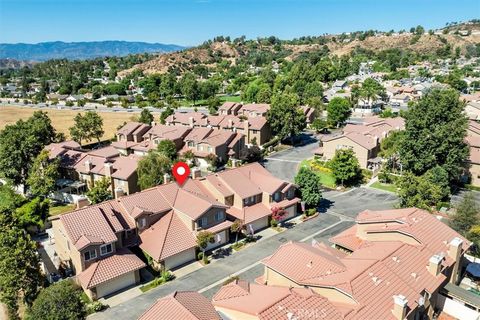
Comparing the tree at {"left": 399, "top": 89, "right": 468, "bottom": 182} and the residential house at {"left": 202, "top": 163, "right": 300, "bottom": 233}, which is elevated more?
the tree at {"left": 399, "top": 89, "right": 468, "bottom": 182}

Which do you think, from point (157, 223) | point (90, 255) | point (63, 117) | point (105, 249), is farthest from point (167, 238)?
point (63, 117)

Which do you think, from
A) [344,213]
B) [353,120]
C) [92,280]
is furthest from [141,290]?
[353,120]

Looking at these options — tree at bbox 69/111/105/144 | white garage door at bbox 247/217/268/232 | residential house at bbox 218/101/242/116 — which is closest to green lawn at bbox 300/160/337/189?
white garage door at bbox 247/217/268/232

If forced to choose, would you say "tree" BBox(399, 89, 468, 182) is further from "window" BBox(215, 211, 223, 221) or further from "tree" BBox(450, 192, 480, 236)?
"window" BBox(215, 211, 223, 221)

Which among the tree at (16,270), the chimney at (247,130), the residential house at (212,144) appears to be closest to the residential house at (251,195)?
the tree at (16,270)

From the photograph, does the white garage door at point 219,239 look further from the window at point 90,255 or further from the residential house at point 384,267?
the window at point 90,255

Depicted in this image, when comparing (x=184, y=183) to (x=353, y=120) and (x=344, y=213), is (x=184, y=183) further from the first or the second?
(x=353, y=120)
